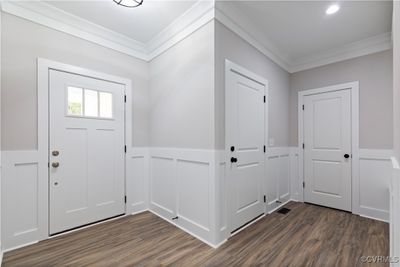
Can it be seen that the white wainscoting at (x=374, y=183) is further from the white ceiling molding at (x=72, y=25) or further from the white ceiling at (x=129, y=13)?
the white ceiling molding at (x=72, y=25)

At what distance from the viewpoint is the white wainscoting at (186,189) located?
2.15 m

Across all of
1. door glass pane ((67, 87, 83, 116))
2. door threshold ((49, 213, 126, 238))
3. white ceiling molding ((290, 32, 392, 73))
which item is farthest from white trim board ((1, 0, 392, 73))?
door threshold ((49, 213, 126, 238))

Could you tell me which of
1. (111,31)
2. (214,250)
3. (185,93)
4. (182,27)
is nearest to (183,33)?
(182,27)

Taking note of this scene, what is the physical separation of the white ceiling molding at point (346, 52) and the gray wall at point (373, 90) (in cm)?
8

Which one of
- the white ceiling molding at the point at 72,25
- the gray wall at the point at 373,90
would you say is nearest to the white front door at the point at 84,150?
the white ceiling molding at the point at 72,25

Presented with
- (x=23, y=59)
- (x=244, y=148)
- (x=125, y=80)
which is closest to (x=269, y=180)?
(x=244, y=148)

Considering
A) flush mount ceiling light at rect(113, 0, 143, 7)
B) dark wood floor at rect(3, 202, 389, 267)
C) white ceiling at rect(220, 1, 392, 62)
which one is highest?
white ceiling at rect(220, 1, 392, 62)

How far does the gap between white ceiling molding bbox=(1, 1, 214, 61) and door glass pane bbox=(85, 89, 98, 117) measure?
77 centimetres

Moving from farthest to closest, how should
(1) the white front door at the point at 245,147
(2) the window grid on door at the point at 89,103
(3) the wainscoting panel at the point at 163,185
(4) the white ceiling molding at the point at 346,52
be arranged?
(4) the white ceiling molding at the point at 346,52
(3) the wainscoting panel at the point at 163,185
(2) the window grid on door at the point at 89,103
(1) the white front door at the point at 245,147

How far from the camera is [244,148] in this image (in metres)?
2.57

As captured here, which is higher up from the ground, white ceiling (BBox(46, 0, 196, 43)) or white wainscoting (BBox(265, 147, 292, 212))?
white ceiling (BBox(46, 0, 196, 43))

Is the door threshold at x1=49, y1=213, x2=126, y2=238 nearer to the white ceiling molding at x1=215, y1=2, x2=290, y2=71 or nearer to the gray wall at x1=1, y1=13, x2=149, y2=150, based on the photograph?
the gray wall at x1=1, y1=13, x2=149, y2=150

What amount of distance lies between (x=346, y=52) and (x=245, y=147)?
2534 millimetres

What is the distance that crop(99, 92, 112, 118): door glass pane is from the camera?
2.74m
